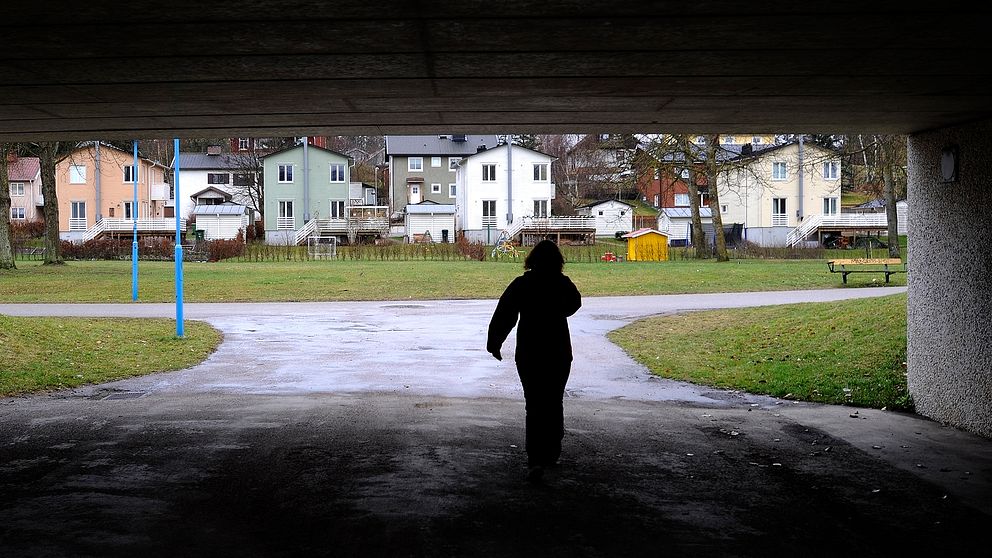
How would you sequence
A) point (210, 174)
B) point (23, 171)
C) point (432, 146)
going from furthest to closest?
point (210, 174)
point (432, 146)
point (23, 171)

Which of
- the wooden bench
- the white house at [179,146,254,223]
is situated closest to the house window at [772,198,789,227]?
the wooden bench

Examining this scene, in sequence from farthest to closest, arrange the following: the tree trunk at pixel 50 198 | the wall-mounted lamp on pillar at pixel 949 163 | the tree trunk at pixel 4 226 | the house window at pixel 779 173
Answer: the house window at pixel 779 173, the tree trunk at pixel 50 198, the tree trunk at pixel 4 226, the wall-mounted lamp on pillar at pixel 949 163

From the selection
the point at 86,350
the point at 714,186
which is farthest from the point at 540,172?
the point at 86,350

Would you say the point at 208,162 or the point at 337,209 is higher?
the point at 208,162

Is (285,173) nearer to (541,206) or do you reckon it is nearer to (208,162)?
(541,206)

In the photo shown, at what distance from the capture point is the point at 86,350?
16.1 m

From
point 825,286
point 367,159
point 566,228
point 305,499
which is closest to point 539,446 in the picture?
point 305,499

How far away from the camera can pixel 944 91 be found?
8234mm

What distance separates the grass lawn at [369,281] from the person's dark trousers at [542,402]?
22.6m

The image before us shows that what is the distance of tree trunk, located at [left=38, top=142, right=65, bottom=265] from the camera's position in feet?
137

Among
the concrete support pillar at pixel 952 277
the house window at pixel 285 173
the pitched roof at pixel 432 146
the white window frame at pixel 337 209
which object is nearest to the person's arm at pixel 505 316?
the concrete support pillar at pixel 952 277

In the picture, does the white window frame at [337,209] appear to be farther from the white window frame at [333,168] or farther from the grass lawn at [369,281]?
the grass lawn at [369,281]

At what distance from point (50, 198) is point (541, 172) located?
4290 cm

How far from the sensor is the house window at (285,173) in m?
78.4
